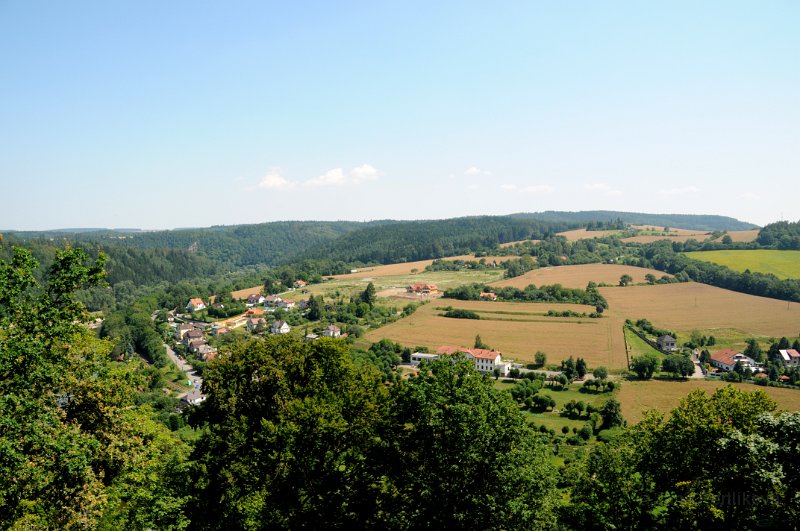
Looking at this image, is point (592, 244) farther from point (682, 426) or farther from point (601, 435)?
point (682, 426)

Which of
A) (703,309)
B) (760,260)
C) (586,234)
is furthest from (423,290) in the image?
(586,234)

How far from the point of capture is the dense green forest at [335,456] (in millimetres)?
10188

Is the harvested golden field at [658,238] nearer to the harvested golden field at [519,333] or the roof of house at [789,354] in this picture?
the harvested golden field at [519,333]

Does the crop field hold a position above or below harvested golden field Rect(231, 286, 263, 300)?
above

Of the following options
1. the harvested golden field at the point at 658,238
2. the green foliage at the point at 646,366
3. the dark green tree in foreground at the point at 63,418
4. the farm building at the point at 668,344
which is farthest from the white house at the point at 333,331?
the harvested golden field at the point at 658,238

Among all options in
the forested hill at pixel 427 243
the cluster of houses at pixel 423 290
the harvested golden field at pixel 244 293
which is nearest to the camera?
the cluster of houses at pixel 423 290

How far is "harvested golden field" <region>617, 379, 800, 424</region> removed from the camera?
127 feet

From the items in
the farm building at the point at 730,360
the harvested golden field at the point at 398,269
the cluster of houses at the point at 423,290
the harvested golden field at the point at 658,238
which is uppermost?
the harvested golden field at the point at 658,238

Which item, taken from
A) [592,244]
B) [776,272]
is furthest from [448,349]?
[592,244]

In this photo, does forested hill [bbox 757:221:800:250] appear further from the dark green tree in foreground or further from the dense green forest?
the dark green tree in foreground

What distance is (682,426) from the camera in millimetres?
15211

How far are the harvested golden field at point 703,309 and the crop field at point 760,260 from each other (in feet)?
37.7

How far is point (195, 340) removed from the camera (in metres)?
72.9

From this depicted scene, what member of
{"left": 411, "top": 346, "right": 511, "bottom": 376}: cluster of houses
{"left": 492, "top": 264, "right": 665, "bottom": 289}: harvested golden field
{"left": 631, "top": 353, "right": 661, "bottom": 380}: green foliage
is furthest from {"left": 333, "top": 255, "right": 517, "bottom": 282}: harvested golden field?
{"left": 631, "top": 353, "right": 661, "bottom": 380}: green foliage
